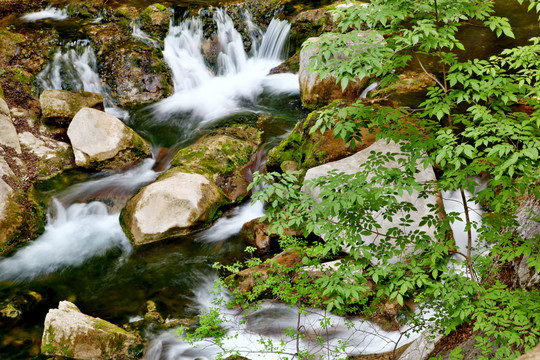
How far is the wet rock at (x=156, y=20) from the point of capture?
12719 millimetres

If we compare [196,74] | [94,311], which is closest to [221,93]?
[196,74]

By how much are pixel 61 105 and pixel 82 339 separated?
675 cm

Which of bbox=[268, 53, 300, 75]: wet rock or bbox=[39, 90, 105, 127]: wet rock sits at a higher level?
bbox=[39, 90, 105, 127]: wet rock

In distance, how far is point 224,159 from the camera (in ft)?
28.4

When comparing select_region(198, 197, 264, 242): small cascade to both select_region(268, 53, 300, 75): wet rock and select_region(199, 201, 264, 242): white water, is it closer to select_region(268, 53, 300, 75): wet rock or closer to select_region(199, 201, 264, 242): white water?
select_region(199, 201, 264, 242): white water

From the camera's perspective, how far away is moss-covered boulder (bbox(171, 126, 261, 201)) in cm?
830

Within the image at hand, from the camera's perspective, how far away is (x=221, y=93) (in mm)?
11773

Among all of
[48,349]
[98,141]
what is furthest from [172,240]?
[98,141]

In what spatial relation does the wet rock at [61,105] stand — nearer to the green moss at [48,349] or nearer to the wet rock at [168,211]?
the wet rock at [168,211]

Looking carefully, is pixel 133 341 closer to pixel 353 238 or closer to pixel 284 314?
pixel 284 314

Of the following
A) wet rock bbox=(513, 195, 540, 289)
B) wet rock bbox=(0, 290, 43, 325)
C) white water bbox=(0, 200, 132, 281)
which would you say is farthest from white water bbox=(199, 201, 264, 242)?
wet rock bbox=(513, 195, 540, 289)

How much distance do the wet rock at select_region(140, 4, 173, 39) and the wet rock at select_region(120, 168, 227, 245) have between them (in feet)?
23.4

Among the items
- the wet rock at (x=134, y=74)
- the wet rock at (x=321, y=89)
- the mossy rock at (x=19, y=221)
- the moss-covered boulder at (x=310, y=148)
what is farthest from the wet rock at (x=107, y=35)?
the moss-covered boulder at (x=310, y=148)

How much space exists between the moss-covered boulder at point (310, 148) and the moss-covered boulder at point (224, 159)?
0.78 meters
